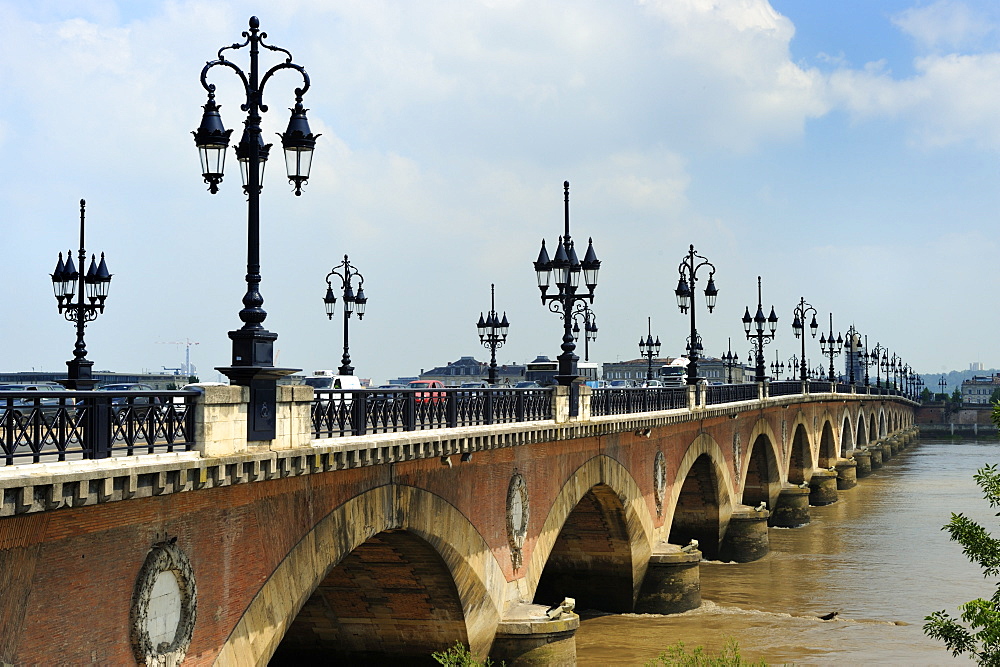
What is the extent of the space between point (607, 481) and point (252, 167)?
1712cm

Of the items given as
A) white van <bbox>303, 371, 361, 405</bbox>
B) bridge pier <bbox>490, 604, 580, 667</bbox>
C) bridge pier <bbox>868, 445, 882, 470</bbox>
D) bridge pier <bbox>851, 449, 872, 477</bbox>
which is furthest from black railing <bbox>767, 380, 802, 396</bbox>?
bridge pier <bbox>490, 604, 580, 667</bbox>

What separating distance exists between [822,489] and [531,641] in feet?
146

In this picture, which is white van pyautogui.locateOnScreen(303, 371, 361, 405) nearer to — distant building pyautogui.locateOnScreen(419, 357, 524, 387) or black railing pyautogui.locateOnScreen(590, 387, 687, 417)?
black railing pyautogui.locateOnScreen(590, 387, 687, 417)

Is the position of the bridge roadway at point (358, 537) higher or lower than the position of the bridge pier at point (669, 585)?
higher

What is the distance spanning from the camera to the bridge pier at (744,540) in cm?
4112

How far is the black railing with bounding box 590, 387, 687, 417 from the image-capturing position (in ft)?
88.3

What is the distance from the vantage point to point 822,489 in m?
62.8

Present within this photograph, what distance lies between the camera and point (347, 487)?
1565cm

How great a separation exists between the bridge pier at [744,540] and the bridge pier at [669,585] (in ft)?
30.9

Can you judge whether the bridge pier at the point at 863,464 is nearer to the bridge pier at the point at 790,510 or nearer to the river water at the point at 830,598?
the river water at the point at 830,598

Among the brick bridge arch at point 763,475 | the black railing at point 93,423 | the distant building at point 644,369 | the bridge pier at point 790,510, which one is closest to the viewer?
the black railing at point 93,423

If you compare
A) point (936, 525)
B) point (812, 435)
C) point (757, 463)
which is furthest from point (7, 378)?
point (812, 435)

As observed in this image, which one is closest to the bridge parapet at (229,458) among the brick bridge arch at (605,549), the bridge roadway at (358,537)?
the bridge roadway at (358,537)

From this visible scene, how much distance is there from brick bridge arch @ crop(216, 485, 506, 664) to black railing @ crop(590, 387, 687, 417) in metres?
6.29
